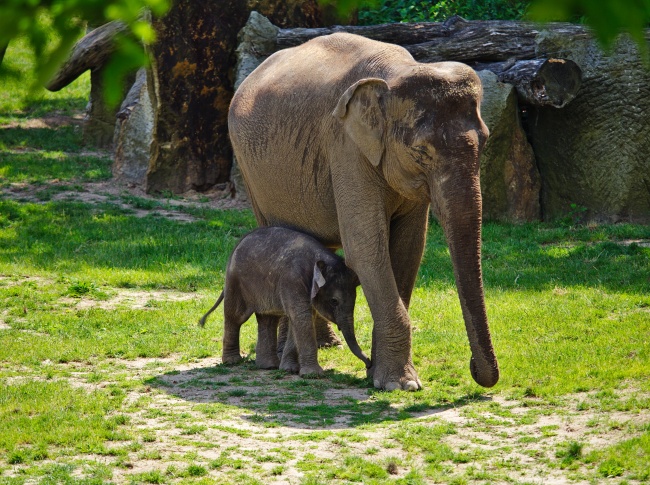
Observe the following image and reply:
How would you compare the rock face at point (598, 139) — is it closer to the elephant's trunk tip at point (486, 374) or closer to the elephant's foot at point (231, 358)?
the elephant's foot at point (231, 358)

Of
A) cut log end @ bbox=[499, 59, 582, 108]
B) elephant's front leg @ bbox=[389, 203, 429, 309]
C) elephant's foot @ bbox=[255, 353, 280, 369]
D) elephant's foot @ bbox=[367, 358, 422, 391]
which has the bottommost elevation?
elephant's foot @ bbox=[255, 353, 280, 369]

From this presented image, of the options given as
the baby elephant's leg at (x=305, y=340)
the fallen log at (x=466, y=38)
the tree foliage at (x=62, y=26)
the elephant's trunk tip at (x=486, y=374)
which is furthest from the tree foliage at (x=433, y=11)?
the tree foliage at (x=62, y=26)

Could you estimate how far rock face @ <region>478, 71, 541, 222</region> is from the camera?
14031 mm

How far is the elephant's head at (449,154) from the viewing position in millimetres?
7273

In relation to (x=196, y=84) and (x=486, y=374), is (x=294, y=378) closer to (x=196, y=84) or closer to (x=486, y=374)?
(x=486, y=374)

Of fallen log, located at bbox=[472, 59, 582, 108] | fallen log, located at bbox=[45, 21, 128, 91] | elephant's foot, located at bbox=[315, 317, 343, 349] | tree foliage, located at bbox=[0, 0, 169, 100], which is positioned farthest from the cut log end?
tree foliage, located at bbox=[0, 0, 169, 100]

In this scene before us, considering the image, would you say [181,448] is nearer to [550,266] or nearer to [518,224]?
[550,266]

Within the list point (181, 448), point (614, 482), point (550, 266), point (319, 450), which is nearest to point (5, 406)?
point (181, 448)

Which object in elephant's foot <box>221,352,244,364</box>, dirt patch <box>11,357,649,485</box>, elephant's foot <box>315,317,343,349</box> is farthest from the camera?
elephant's foot <box>315,317,343,349</box>

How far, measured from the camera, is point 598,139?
14.1m

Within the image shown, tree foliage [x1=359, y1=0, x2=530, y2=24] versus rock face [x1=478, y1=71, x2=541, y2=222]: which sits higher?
tree foliage [x1=359, y1=0, x2=530, y2=24]

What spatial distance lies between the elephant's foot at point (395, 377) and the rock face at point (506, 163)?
6577mm

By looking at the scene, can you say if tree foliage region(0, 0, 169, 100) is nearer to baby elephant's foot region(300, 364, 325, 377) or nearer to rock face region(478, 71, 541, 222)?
baby elephant's foot region(300, 364, 325, 377)

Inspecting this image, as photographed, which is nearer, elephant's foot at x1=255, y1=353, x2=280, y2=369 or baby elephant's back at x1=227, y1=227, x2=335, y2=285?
baby elephant's back at x1=227, y1=227, x2=335, y2=285
